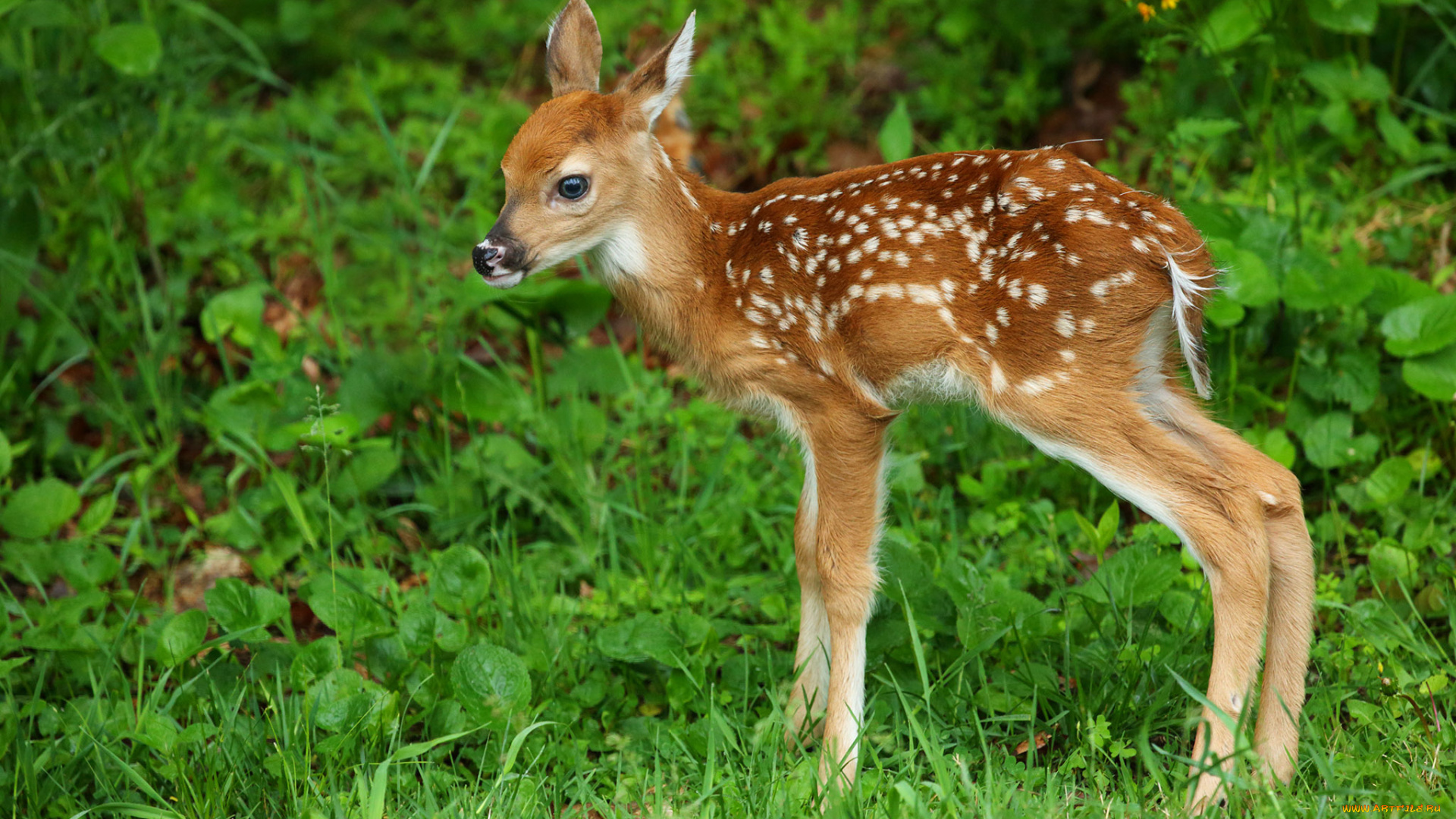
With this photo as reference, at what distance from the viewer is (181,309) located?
5.71 meters

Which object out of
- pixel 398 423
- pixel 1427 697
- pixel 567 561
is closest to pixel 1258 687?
pixel 1427 697

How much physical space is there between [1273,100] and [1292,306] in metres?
1.42

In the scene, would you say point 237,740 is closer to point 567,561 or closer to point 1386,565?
point 567,561

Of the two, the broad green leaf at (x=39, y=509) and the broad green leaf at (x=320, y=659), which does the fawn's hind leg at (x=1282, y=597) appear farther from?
the broad green leaf at (x=39, y=509)

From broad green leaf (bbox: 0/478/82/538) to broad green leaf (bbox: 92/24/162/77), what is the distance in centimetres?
161

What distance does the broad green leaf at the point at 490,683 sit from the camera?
11.4 feet

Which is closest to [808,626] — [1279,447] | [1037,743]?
[1037,743]

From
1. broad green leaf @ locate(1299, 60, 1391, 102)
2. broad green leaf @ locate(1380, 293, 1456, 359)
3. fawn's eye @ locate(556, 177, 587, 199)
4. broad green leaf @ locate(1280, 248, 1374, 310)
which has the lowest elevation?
broad green leaf @ locate(1380, 293, 1456, 359)

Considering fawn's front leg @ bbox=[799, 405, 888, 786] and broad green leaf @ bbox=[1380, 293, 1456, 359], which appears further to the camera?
broad green leaf @ bbox=[1380, 293, 1456, 359]

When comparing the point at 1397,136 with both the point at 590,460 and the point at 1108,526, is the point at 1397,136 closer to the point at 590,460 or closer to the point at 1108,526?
the point at 1108,526

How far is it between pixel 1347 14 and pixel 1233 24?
406 millimetres

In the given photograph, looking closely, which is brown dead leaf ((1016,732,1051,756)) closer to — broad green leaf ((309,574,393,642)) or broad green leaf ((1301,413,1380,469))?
broad green leaf ((1301,413,1380,469))

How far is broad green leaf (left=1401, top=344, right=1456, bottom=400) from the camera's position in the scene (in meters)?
4.04

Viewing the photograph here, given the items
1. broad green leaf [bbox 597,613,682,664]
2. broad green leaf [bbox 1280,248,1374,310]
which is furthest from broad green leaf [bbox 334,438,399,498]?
broad green leaf [bbox 1280,248,1374,310]
